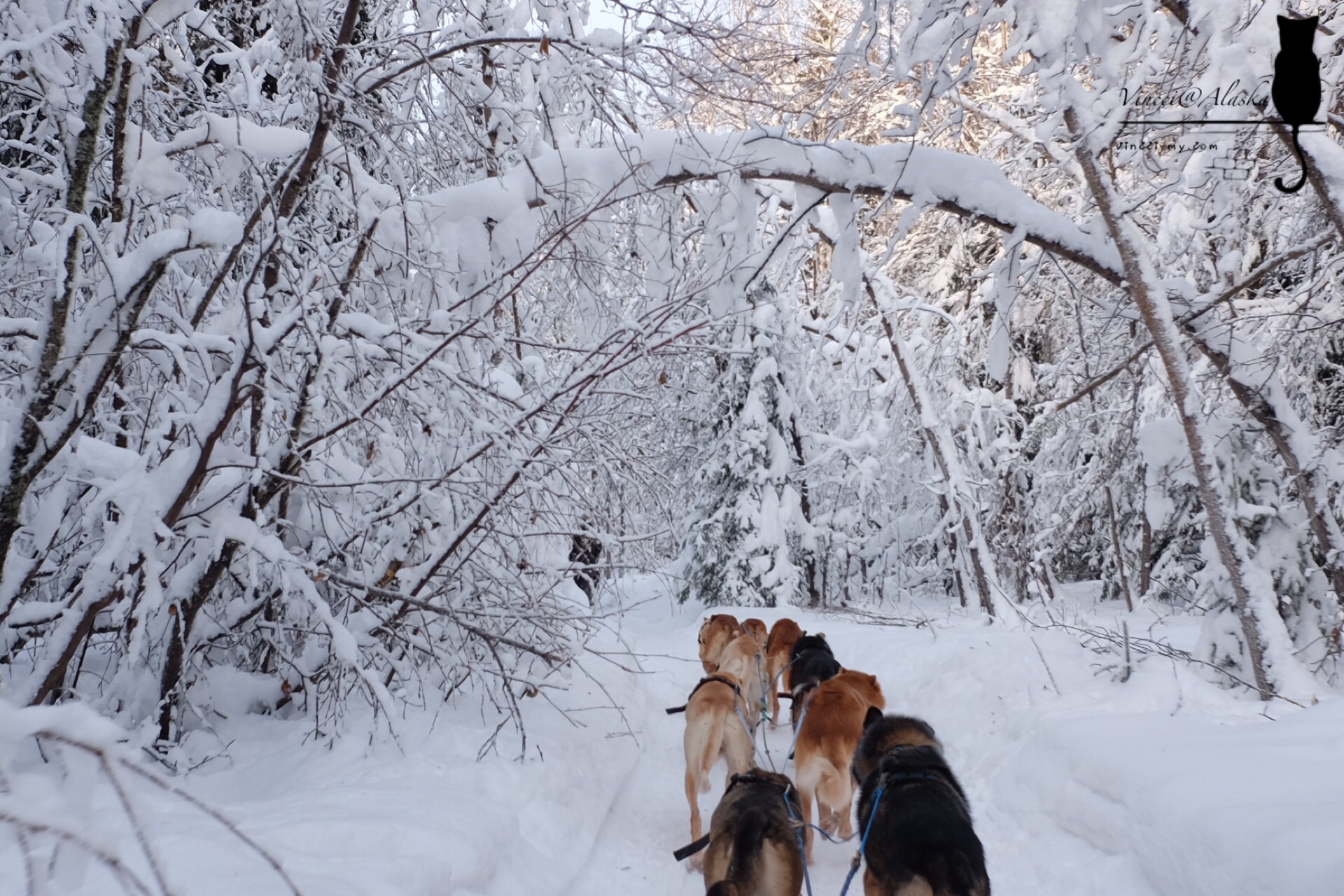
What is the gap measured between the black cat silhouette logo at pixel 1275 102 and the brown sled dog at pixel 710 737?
457cm

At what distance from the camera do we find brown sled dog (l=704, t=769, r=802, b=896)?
138 inches

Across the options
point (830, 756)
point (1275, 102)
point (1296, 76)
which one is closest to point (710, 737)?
point (830, 756)

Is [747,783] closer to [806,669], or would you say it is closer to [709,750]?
[709,750]

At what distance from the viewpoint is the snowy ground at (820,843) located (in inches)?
116

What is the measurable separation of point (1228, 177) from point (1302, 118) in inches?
35.3

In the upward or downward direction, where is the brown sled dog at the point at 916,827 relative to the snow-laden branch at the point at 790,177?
downward

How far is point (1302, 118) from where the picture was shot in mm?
4555

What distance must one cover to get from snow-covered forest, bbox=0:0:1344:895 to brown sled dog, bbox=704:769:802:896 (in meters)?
0.91

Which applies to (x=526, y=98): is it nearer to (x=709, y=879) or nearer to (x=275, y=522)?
(x=275, y=522)

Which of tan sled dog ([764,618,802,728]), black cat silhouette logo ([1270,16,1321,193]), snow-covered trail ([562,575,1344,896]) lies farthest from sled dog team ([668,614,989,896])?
black cat silhouette logo ([1270,16,1321,193])

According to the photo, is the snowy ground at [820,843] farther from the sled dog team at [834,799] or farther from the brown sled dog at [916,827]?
the brown sled dog at [916,827]

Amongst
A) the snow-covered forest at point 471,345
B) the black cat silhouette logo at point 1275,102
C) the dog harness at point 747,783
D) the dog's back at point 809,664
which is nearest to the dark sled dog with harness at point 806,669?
the dog's back at point 809,664

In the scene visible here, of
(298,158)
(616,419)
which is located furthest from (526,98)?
(616,419)

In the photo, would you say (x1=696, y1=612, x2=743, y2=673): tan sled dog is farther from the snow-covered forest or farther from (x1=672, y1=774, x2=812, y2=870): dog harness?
(x1=672, y1=774, x2=812, y2=870): dog harness
